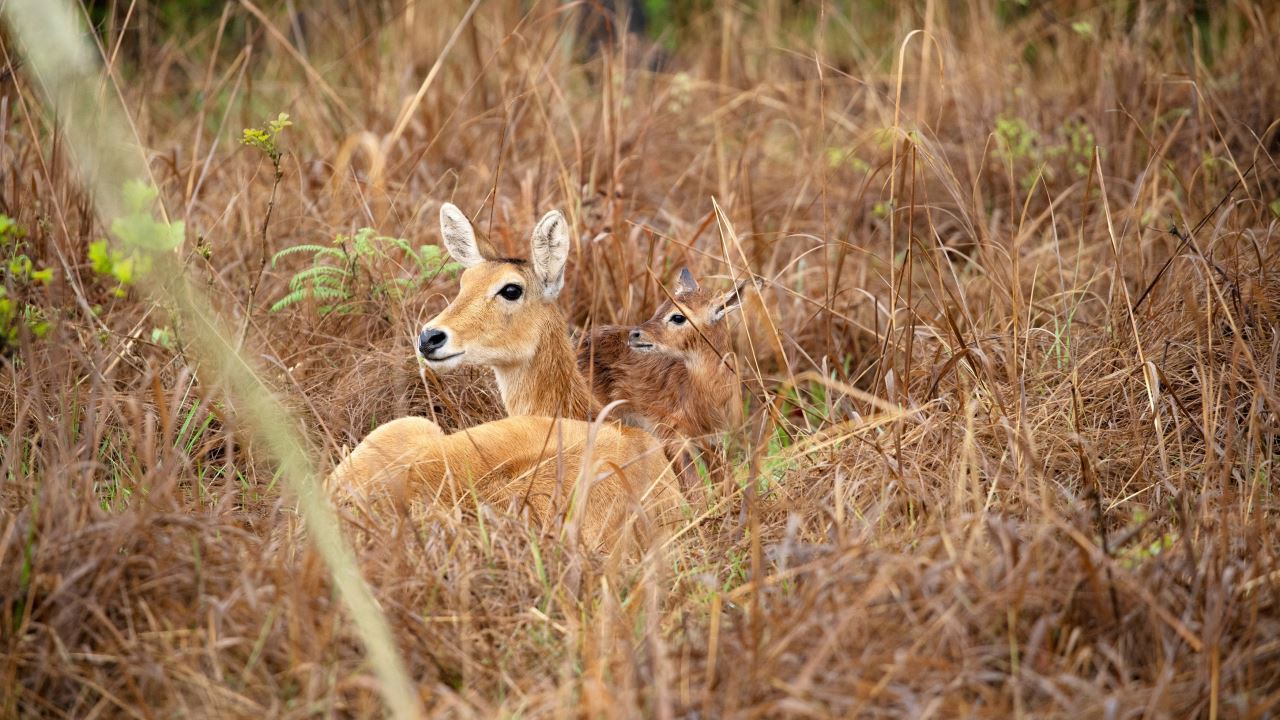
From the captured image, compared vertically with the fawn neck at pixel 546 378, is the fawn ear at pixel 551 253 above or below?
above

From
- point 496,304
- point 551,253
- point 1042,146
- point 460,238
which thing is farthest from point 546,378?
point 1042,146

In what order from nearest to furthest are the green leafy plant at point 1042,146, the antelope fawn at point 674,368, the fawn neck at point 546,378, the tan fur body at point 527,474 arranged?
the tan fur body at point 527,474
the fawn neck at point 546,378
the antelope fawn at point 674,368
the green leafy plant at point 1042,146

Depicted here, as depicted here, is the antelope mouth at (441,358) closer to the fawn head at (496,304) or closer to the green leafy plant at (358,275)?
the fawn head at (496,304)

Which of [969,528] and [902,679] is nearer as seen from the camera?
[902,679]

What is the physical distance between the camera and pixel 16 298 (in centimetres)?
376

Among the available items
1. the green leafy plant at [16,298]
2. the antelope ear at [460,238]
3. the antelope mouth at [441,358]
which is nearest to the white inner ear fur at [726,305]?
the antelope ear at [460,238]

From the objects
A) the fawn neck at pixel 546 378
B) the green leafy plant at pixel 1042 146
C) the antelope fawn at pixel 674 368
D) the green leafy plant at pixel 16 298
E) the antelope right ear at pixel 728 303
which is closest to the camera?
the green leafy plant at pixel 16 298

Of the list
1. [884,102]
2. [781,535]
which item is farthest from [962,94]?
[781,535]

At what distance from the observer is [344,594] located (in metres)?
3.06

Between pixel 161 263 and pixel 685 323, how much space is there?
2217 mm

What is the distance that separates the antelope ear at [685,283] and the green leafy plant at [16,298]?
8.77 feet

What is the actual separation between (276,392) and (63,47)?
2036mm

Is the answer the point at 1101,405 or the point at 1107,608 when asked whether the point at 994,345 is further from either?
the point at 1107,608

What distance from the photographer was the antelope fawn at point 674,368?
5.40 metres
